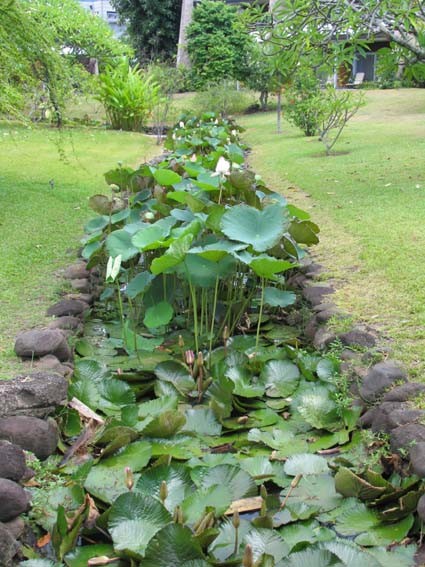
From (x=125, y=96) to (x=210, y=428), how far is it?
13.1 metres

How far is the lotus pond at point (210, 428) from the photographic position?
237 centimetres

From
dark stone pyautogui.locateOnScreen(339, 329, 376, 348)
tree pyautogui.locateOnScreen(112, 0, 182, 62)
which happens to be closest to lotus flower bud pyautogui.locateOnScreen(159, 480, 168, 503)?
dark stone pyautogui.locateOnScreen(339, 329, 376, 348)

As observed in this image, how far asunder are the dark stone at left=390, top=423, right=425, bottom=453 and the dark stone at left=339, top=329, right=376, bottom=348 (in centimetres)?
87

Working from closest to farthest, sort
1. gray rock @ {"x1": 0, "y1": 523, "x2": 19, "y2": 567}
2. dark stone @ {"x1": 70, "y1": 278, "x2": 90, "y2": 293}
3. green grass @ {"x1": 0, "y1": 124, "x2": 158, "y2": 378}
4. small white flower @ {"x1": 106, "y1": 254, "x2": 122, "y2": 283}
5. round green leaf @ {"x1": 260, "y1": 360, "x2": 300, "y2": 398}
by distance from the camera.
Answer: gray rock @ {"x1": 0, "y1": 523, "x2": 19, "y2": 567} → round green leaf @ {"x1": 260, "y1": 360, "x2": 300, "y2": 398} → small white flower @ {"x1": 106, "y1": 254, "x2": 122, "y2": 283} → green grass @ {"x1": 0, "y1": 124, "x2": 158, "y2": 378} → dark stone @ {"x1": 70, "y1": 278, "x2": 90, "y2": 293}

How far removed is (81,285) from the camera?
4.85 metres

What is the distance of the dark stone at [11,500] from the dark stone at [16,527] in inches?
0.5

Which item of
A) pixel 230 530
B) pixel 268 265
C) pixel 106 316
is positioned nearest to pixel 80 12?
pixel 106 316

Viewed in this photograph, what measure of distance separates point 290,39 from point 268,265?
14.9ft

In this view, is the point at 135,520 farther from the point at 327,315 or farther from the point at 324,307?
the point at 324,307

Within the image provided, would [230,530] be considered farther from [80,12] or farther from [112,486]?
[80,12]

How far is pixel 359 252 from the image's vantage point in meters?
5.33

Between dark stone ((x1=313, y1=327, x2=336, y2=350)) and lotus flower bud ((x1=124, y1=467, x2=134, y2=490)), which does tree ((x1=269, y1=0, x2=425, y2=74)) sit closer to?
dark stone ((x1=313, y1=327, x2=336, y2=350))

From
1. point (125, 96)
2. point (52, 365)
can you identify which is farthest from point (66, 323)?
point (125, 96)

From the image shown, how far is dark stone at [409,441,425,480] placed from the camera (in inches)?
99.0
